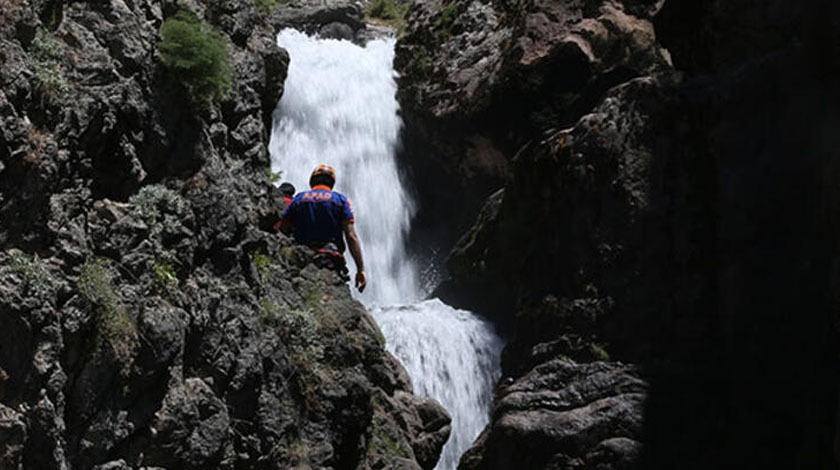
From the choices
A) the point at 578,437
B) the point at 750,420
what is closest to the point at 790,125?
the point at 750,420

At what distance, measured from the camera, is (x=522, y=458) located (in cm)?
1079

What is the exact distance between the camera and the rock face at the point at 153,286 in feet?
20.7

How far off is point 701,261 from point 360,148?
1009 centimetres

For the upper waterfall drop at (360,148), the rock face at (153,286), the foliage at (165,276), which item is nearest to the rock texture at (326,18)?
the upper waterfall drop at (360,148)

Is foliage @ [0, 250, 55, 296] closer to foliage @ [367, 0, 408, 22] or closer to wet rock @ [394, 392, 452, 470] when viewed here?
wet rock @ [394, 392, 452, 470]

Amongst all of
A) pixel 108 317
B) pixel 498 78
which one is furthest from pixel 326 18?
pixel 108 317

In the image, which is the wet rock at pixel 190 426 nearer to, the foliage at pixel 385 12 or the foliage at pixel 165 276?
the foliage at pixel 165 276

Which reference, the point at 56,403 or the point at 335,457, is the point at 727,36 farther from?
the point at 56,403

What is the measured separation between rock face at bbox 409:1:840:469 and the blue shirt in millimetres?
2736

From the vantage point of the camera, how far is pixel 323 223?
33.1 feet

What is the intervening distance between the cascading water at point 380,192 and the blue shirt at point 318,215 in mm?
4313

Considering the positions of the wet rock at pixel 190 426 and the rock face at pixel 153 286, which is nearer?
the rock face at pixel 153 286

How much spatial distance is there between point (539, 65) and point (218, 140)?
9.77 meters

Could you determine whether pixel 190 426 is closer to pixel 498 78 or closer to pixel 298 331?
pixel 298 331
